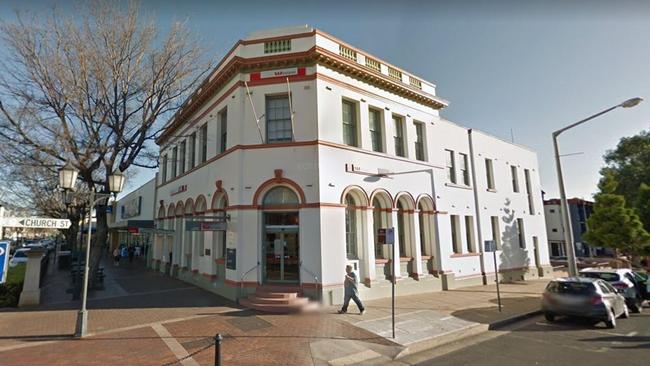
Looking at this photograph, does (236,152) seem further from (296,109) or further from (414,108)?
(414,108)

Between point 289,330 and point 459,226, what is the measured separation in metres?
13.3

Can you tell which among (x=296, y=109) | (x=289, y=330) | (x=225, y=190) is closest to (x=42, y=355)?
(x=289, y=330)

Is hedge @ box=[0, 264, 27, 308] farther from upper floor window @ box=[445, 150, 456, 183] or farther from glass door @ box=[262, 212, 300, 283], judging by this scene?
upper floor window @ box=[445, 150, 456, 183]

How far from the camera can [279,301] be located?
11.6m

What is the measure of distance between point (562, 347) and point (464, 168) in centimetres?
1366

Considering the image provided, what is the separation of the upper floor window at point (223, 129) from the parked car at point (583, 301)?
47.3 ft

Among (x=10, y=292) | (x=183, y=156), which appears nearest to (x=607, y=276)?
(x=183, y=156)

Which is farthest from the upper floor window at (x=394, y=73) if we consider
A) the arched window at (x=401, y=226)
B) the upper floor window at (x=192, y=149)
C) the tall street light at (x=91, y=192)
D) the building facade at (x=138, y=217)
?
the building facade at (x=138, y=217)

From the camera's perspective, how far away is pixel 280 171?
1308 cm

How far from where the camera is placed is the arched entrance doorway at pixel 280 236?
13000mm

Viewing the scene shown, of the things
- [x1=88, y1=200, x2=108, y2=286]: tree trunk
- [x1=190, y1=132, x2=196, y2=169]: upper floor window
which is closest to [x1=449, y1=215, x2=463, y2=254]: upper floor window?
[x1=190, y1=132, x2=196, y2=169]: upper floor window

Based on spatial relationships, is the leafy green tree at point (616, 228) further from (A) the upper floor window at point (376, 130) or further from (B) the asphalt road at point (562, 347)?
(A) the upper floor window at point (376, 130)

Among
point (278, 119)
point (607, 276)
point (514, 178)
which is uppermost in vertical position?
point (278, 119)

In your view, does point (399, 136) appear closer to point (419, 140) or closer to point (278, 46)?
point (419, 140)
